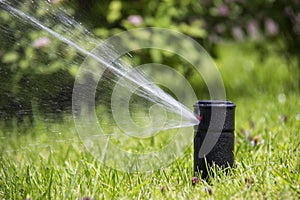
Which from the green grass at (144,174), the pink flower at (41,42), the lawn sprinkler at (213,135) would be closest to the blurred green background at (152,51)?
the pink flower at (41,42)

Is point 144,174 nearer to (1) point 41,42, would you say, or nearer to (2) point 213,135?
(2) point 213,135

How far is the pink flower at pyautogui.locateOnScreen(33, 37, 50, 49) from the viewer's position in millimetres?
2559

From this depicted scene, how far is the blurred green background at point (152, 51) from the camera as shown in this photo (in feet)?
7.51

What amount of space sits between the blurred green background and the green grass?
7.2 inches

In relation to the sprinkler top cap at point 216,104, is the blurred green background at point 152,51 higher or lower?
higher

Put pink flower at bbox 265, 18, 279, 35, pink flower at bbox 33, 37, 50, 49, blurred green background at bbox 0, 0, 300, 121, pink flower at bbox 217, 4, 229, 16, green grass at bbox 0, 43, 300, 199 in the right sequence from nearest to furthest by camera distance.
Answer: green grass at bbox 0, 43, 300, 199, blurred green background at bbox 0, 0, 300, 121, pink flower at bbox 33, 37, 50, 49, pink flower at bbox 217, 4, 229, 16, pink flower at bbox 265, 18, 279, 35

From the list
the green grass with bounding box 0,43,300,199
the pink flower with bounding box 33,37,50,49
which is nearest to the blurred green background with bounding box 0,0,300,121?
the pink flower with bounding box 33,37,50,49

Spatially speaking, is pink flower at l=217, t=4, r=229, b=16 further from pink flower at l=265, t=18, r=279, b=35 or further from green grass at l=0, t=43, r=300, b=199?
green grass at l=0, t=43, r=300, b=199

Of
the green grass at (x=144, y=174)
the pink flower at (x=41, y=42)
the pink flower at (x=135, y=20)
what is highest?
the pink flower at (x=135, y=20)

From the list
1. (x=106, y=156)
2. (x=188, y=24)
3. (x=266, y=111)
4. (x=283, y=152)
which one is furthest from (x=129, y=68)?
(x=188, y=24)

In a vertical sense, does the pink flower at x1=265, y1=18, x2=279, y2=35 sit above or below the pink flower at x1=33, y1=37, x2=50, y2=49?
above

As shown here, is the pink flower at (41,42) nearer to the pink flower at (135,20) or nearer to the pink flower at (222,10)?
the pink flower at (135,20)

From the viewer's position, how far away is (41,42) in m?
2.60

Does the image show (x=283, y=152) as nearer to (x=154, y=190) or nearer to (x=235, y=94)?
(x=154, y=190)
